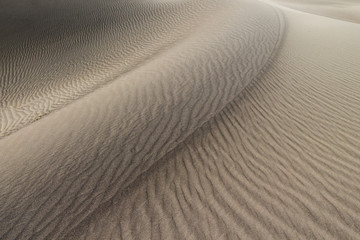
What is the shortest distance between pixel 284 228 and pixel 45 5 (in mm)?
14841

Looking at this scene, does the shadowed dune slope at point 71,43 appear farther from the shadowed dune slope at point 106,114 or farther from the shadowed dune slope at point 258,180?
the shadowed dune slope at point 258,180

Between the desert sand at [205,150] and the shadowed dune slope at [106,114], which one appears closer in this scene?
the desert sand at [205,150]

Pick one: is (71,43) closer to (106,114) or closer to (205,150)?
(106,114)

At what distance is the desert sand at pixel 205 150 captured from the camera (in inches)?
112

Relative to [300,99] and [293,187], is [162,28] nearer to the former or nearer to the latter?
[300,99]

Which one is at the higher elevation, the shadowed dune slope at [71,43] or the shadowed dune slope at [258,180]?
the shadowed dune slope at [71,43]

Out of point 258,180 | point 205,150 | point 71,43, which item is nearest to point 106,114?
point 205,150

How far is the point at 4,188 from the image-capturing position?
11.6 ft

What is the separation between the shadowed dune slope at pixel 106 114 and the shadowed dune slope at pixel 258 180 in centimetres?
28

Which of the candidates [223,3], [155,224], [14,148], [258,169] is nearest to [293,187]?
[258,169]

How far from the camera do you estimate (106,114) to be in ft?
16.0

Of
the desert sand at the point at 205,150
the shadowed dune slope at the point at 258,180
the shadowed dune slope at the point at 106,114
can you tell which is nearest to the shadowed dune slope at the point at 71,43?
the shadowed dune slope at the point at 106,114

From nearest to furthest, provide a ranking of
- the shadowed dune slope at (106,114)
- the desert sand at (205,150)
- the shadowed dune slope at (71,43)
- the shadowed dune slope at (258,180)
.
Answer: the shadowed dune slope at (258,180) → the desert sand at (205,150) → the shadowed dune slope at (106,114) → the shadowed dune slope at (71,43)

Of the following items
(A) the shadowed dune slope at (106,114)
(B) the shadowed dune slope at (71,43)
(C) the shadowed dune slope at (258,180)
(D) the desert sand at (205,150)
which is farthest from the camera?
(B) the shadowed dune slope at (71,43)
